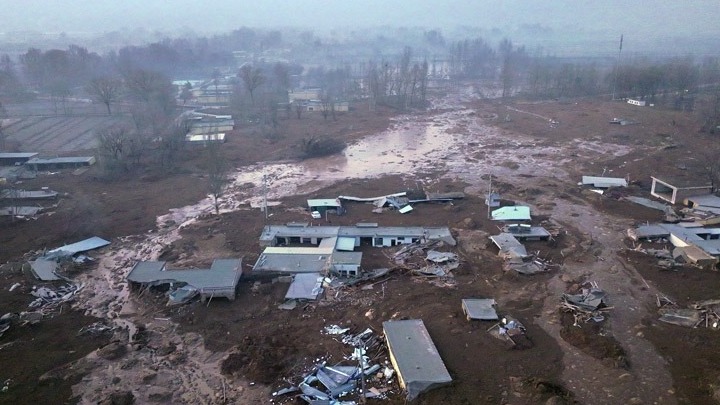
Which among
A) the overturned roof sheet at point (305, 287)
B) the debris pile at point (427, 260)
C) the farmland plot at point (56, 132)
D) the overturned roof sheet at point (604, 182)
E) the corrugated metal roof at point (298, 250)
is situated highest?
the farmland plot at point (56, 132)

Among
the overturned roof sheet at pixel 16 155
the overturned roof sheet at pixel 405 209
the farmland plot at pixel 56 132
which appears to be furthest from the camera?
the farmland plot at pixel 56 132

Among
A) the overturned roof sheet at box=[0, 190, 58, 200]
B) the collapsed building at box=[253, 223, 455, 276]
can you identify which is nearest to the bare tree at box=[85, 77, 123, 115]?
the overturned roof sheet at box=[0, 190, 58, 200]

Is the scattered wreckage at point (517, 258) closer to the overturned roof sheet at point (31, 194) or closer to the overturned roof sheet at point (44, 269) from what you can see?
the overturned roof sheet at point (44, 269)

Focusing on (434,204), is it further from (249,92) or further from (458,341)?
(249,92)

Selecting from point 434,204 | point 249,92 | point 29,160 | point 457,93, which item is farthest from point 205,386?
point 457,93

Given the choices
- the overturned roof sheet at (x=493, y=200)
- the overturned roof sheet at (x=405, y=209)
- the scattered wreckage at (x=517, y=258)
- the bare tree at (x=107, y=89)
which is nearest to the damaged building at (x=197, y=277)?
the overturned roof sheet at (x=405, y=209)
